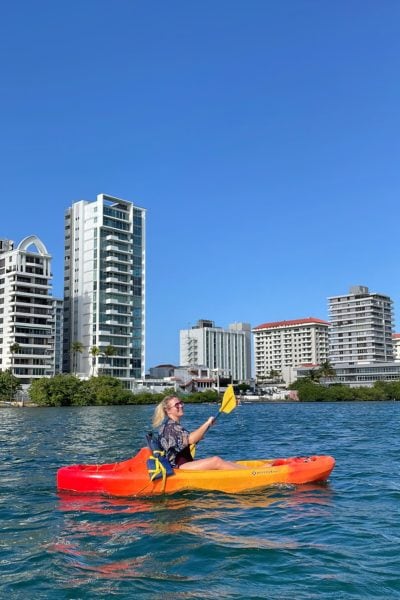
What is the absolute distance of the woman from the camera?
11.8 m

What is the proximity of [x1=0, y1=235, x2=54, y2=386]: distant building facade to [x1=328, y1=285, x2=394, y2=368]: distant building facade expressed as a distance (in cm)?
9369

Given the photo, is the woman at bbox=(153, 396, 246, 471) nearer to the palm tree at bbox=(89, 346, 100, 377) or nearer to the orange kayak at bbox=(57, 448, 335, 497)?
the orange kayak at bbox=(57, 448, 335, 497)

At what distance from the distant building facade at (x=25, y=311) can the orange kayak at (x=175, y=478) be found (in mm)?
96032

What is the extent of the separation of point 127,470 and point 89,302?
112603 mm

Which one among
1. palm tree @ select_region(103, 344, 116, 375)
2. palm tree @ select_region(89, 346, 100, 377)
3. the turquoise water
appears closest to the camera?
the turquoise water

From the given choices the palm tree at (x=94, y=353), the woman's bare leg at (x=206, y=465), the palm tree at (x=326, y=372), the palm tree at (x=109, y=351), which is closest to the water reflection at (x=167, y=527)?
the woman's bare leg at (x=206, y=465)

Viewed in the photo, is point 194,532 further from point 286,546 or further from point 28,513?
point 28,513

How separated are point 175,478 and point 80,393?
81.4 meters

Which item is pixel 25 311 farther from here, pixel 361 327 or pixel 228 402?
pixel 361 327

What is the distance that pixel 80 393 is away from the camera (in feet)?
297

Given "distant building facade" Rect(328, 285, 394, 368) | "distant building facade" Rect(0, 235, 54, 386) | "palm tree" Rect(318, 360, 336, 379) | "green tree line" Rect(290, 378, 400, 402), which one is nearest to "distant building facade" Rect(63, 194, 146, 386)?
"distant building facade" Rect(0, 235, 54, 386)

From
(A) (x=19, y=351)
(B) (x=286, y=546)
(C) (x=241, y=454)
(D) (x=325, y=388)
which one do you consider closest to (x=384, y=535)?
(B) (x=286, y=546)

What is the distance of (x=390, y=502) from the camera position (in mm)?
11227

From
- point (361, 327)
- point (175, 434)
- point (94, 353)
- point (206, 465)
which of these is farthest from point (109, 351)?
point (175, 434)
